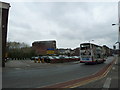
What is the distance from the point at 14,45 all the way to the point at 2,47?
2268 inches

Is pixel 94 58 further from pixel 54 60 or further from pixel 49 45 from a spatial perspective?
pixel 49 45

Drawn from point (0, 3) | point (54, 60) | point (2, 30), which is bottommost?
point (54, 60)

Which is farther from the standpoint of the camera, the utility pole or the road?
the utility pole

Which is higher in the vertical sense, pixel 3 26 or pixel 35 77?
pixel 3 26

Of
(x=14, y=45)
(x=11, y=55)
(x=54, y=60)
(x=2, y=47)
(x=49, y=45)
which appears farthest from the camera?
(x=49, y=45)

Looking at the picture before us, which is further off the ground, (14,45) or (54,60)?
(14,45)

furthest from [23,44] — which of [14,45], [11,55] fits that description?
[11,55]

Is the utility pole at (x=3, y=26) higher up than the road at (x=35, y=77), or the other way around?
the utility pole at (x=3, y=26)

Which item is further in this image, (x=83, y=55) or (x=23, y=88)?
(x=83, y=55)

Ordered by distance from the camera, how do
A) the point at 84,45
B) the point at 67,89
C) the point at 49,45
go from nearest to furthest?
1. the point at 67,89
2. the point at 84,45
3. the point at 49,45

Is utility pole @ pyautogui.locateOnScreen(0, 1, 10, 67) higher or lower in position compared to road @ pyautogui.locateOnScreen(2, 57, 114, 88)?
higher

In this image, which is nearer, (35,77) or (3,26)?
(35,77)

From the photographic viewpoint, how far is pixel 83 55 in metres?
28.9

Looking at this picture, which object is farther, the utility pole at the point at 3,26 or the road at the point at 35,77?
the utility pole at the point at 3,26
